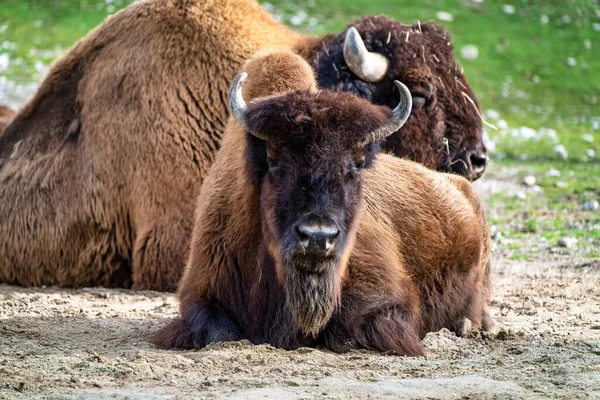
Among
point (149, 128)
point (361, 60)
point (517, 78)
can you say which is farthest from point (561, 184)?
point (517, 78)

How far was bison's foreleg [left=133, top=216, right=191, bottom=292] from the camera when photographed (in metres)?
8.22

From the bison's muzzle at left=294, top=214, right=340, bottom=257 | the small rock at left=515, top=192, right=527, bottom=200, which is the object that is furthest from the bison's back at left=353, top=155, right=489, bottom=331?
the small rock at left=515, top=192, right=527, bottom=200

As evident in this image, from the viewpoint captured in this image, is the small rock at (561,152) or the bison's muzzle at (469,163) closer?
the bison's muzzle at (469,163)

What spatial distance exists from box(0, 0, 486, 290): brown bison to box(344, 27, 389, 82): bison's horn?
0.01 metres

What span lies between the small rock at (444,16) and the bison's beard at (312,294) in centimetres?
2307

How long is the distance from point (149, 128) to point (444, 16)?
20.9 m

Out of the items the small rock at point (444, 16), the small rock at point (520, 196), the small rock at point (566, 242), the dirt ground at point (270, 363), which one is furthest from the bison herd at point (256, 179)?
the small rock at point (444, 16)

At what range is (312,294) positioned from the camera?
221 inches

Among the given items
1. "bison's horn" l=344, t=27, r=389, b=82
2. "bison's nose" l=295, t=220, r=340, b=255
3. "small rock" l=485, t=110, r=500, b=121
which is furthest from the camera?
"small rock" l=485, t=110, r=500, b=121

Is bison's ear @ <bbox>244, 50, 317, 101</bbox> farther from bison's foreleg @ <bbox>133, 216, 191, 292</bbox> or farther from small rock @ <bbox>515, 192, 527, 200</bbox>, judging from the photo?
small rock @ <bbox>515, 192, 527, 200</bbox>

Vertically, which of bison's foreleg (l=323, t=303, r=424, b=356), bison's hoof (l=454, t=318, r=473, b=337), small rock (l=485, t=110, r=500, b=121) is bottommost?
bison's hoof (l=454, t=318, r=473, b=337)

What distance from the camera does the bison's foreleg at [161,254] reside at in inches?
324

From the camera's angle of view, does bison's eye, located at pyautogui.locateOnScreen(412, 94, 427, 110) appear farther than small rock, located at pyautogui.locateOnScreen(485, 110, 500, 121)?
A: No

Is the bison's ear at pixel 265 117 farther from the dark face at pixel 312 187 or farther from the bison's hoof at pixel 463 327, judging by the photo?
the bison's hoof at pixel 463 327
